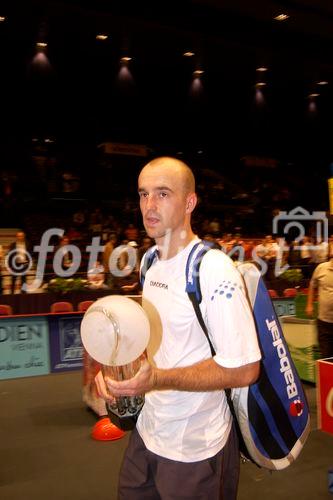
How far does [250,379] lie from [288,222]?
58.3ft

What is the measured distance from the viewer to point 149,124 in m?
17.8

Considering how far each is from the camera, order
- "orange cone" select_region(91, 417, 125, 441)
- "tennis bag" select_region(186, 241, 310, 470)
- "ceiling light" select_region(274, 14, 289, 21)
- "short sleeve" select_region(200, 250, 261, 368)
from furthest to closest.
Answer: "ceiling light" select_region(274, 14, 289, 21) < "orange cone" select_region(91, 417, 125, 441) < "tennis bag" select_region(186, 241, 310, 470) < "short sleeve" select_region(200, 250, 261, 368)

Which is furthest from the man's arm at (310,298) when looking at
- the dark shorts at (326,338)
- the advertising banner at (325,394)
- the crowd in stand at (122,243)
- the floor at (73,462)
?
the advertising banner at (325,394)

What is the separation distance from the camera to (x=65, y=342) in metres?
6.66

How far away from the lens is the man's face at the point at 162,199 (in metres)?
1.45

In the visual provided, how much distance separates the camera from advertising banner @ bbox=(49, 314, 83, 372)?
6555 millimetres

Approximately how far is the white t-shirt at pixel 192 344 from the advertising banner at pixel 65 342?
5.25m

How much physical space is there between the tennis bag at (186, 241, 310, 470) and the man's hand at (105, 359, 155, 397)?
0.99 feet

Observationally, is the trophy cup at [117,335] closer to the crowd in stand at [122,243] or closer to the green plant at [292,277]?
the crowd in stand at [122,243]

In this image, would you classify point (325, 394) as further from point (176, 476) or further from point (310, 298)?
point (310, 298)

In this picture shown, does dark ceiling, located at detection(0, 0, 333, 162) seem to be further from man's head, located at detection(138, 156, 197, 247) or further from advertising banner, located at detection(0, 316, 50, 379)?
man's head, located at detection(138, 156, 197, 247)

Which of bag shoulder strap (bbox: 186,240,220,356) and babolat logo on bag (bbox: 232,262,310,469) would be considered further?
babolat logo on bag (bbox: 232,262,310,469)

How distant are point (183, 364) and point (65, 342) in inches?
219

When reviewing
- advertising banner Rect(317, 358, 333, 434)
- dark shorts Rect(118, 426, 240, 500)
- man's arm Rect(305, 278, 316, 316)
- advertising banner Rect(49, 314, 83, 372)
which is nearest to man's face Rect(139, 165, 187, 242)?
dark shorts Rect(118, 426, 240, 500)
